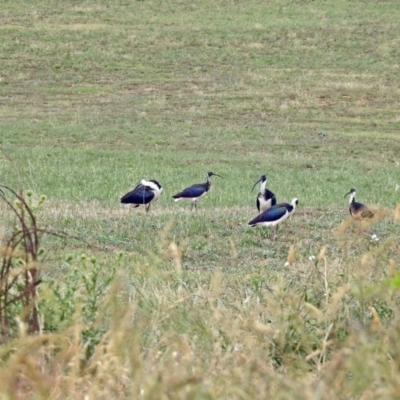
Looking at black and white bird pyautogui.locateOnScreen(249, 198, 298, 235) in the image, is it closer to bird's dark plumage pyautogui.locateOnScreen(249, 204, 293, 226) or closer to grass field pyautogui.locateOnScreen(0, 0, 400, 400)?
bird's dark plumage pyautogui.locateOnScreen(249, 204, 293, 226)

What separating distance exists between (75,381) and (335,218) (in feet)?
29.6

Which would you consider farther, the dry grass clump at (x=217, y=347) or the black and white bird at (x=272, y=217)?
the black and white bird at (x=272, y=217)

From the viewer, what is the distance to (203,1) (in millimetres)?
47688

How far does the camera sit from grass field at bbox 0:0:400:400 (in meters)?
4.23

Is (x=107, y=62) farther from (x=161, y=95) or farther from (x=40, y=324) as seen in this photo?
(x=40, y=324)

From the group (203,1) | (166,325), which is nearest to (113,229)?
(166,325)

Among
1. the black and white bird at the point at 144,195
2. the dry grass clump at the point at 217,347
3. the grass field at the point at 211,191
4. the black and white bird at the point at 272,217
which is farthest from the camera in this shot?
the black and white bird at the point at 144,195

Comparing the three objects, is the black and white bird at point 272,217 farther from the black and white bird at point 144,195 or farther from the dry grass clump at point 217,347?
the dry grass clump at point 217,347

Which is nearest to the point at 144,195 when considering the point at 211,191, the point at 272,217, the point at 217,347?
the point at 272,217

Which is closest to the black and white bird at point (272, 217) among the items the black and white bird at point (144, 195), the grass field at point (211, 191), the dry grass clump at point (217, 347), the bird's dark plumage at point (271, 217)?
the bird's dark plumage at point (271, 217)

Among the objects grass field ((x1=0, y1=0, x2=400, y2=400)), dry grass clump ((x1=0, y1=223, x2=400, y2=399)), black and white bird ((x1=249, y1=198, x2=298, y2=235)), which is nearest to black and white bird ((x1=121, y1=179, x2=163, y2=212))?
grass field ((x1=0, y1=0, x2=400, y2=400))

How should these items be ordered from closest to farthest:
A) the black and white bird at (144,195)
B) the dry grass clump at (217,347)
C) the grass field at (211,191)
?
the dry grass clump at (217,347) → the grass field at (211,191) → the black and white bird at (144,195)

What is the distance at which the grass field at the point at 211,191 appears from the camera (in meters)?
4.23

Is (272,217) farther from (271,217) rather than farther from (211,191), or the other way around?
(211,191)
